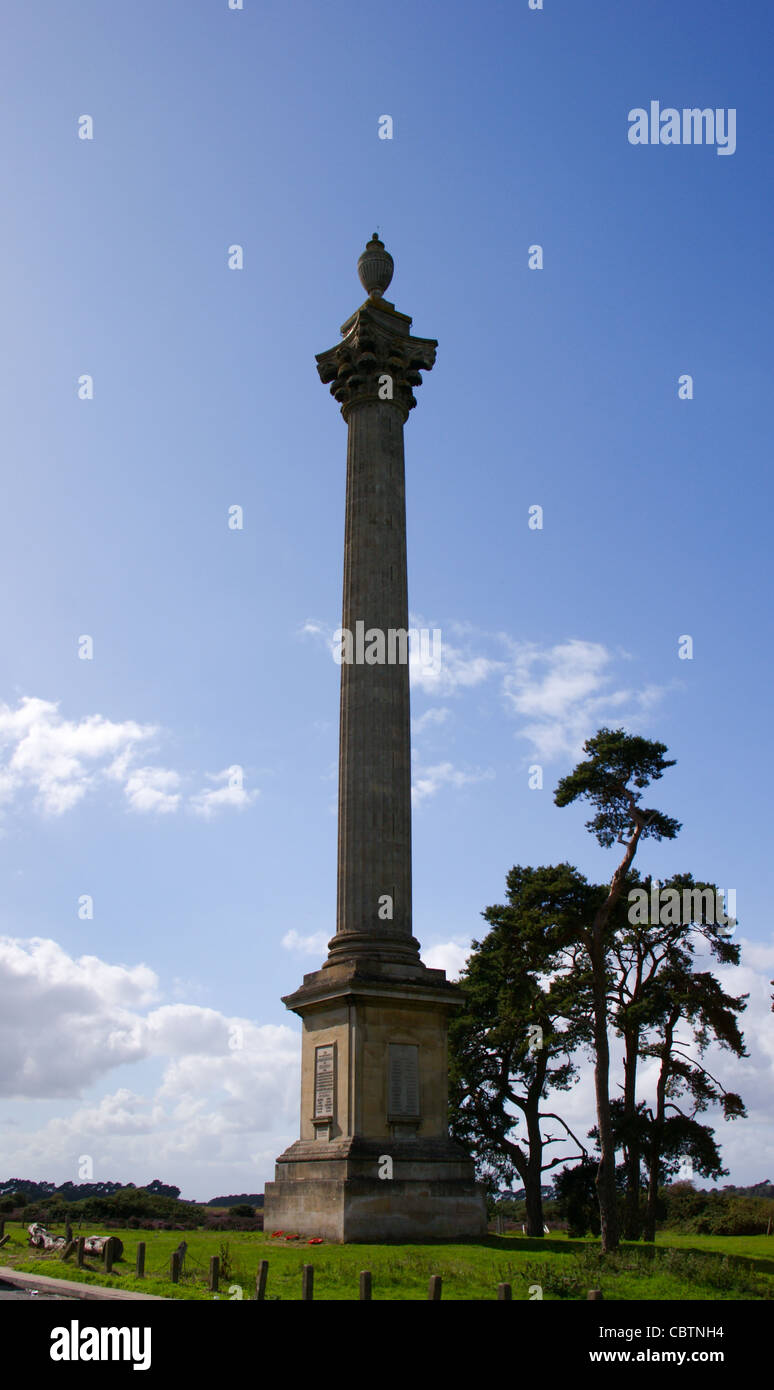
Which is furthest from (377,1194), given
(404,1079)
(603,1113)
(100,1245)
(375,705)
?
(375,705)

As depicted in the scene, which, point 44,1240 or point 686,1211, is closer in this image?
point 44,1240

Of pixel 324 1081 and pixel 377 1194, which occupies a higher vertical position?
pixel 324 1081

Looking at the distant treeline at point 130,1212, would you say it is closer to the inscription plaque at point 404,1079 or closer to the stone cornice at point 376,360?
the inscription plaque at point 404,1079

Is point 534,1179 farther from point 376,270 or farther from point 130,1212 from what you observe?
point 376,270

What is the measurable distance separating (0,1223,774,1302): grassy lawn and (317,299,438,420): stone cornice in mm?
25588

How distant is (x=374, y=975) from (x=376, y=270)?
2532 cm

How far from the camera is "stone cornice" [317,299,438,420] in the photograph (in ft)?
118

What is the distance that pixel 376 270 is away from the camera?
38812 millimetres

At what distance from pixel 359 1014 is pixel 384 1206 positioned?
4572mm

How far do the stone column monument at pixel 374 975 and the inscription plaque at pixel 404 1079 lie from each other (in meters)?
0.03
